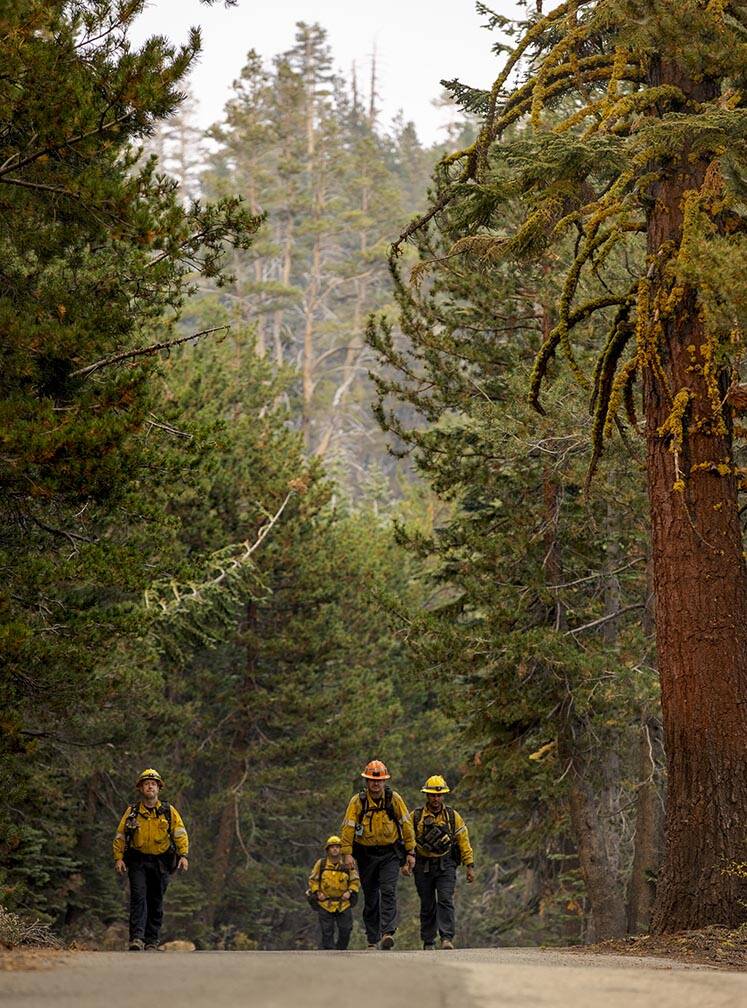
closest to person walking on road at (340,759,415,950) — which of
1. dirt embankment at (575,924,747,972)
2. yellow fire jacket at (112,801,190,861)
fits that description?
yellow fire jacket at (112,801,190,861)

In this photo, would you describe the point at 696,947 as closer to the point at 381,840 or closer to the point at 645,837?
the point at 381,840

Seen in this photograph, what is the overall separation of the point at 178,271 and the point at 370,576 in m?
18.0

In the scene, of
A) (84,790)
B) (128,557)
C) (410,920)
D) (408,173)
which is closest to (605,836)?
(128,557)

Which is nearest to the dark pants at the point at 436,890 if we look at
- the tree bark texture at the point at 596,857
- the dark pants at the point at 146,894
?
the dark pants at the point at 146,894

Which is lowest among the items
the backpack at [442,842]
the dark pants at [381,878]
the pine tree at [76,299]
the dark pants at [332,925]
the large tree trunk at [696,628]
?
the dark pants at [332,925]

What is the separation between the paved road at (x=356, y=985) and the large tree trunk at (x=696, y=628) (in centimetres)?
253

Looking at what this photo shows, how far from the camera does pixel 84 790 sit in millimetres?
27594

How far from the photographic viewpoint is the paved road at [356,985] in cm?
545

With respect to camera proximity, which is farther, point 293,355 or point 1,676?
point 293,355

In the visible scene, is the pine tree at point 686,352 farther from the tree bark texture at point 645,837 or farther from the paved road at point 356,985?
the tree bark texture at point 645,837

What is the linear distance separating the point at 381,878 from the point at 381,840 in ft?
1.35

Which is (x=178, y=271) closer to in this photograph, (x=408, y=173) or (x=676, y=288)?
(x=676, y=288)

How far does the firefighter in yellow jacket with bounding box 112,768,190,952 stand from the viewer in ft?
38.1

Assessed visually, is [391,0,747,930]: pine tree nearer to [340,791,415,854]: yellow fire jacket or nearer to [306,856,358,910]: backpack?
[340,791,415,854]: yellow fire jacket
